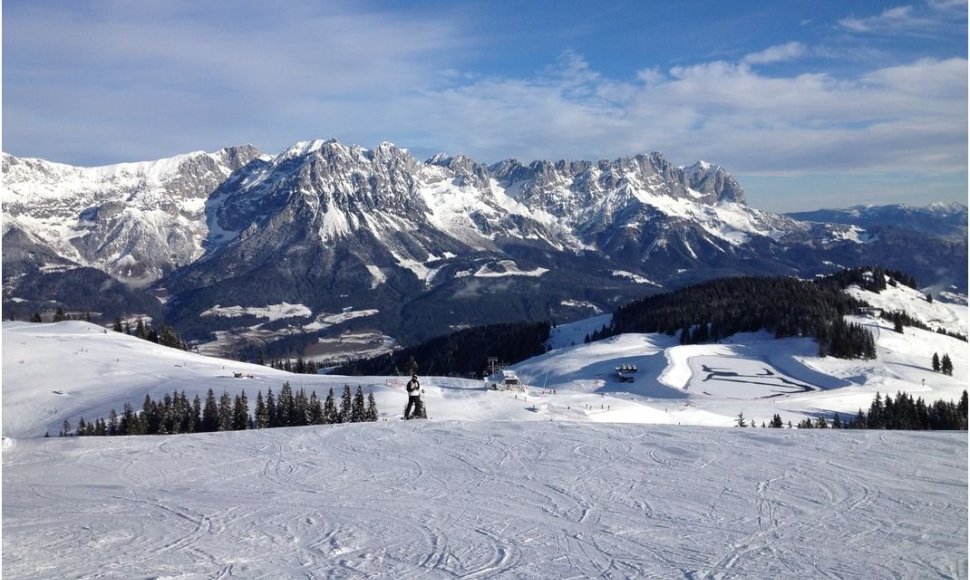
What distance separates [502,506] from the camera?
17969 millimetres

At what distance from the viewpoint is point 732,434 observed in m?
26.5

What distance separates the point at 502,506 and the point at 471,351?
161m

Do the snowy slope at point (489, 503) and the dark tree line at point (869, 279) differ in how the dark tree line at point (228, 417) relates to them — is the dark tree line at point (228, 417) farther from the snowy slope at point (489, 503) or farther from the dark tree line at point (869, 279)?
the dark tree line at point (869, 279)

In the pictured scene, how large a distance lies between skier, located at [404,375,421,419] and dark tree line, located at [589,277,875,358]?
315ft

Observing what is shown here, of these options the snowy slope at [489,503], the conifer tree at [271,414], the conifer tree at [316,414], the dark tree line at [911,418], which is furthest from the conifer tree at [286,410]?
the dark tree line at [911,418]

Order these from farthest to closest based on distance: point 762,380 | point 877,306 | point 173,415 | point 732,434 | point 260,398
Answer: point 877,306
point 762,380
point 260,398
point 173,415
point 732,434

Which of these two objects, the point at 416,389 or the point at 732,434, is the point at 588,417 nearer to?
the point at 416,389

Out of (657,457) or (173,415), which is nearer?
(657,457)

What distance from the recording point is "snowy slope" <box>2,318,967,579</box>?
14.1 meters

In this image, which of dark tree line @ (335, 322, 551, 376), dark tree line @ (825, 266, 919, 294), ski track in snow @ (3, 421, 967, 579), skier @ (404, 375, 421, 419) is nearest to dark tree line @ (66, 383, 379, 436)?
skier @ (404, 375, 421, 419)

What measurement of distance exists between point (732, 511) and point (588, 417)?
50647 mm

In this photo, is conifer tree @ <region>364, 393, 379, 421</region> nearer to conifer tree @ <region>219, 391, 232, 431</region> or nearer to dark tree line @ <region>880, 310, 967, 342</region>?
conifer tree @ <region>219, 391, 232, 431</region>

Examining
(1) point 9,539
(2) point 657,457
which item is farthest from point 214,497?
(2) point 657,457

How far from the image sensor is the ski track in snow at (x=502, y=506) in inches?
551
